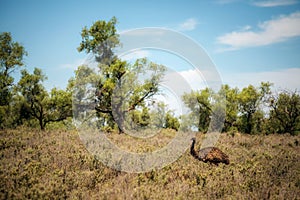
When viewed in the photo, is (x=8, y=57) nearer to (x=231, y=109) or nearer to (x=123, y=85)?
(x=123, y=85)

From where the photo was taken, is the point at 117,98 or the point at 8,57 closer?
the point at 117,98

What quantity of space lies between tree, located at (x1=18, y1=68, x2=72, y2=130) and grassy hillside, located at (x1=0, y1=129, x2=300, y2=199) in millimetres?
23412

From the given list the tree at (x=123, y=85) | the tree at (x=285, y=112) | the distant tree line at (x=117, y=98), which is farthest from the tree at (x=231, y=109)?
the tree at (x=123, y=85)

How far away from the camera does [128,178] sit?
837cm

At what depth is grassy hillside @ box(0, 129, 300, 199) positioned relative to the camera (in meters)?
6.92

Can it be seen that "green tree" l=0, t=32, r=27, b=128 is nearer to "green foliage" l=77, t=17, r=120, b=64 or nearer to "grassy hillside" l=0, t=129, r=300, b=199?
"green foliage" l=77, t=17, r=120, b=64

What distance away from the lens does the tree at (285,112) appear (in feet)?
116

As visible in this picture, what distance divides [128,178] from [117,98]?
54.5 feet

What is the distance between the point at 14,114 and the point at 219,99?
36.4 m

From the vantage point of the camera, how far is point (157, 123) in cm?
3148

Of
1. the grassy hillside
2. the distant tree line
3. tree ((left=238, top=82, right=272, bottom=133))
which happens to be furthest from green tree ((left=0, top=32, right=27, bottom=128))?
tree ((left=238, top=82, right=272, bottom=133))

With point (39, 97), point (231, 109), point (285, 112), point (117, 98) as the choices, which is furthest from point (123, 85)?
point (231, 109)

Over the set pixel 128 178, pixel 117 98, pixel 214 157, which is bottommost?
→ pixel 128 178

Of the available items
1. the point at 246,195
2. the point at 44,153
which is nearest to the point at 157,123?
the point at 44,153
